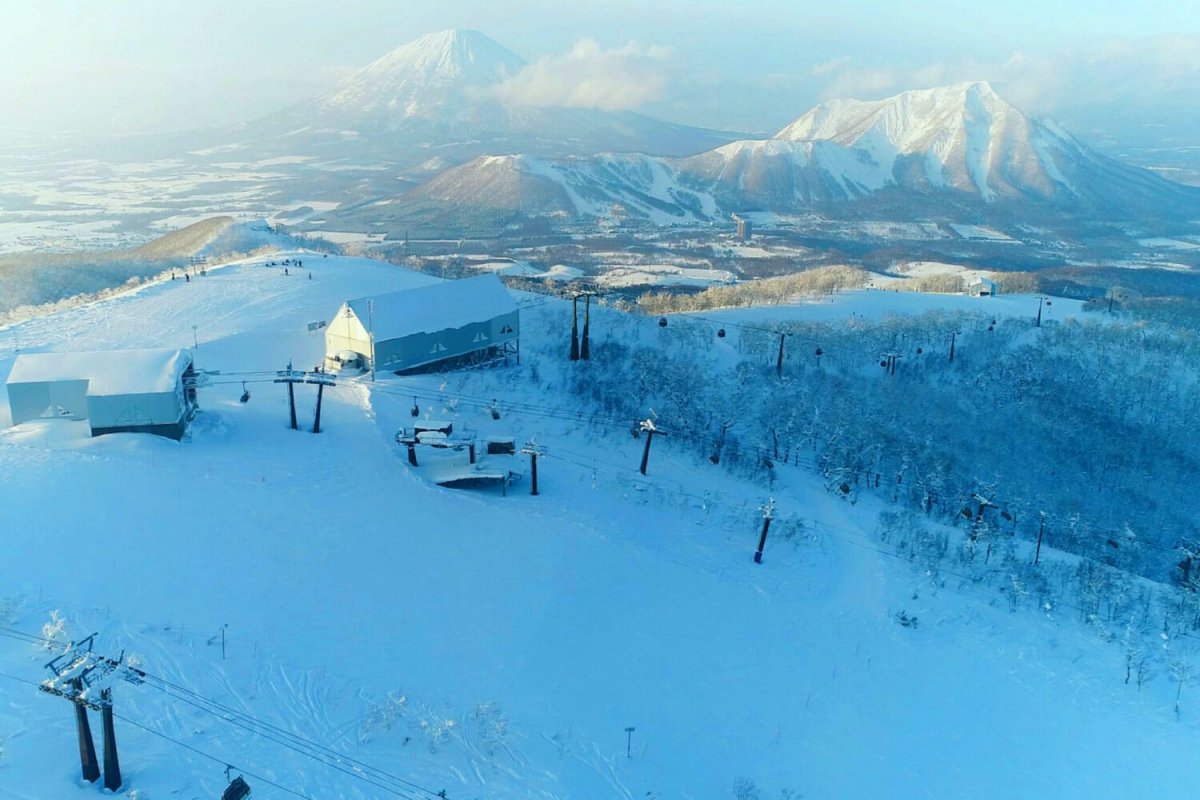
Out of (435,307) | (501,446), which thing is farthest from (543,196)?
(501,446)

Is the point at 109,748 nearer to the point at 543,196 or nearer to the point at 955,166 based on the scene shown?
the point at 543,196

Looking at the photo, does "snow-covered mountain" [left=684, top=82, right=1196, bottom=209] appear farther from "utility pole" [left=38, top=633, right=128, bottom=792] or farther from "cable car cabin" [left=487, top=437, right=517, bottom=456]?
"utility pole" [left=38, top=633, right=128, bottom=792]

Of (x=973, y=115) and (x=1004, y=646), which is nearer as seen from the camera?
(x=1004, y=646)

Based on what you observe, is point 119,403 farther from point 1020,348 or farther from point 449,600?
point 1020,348

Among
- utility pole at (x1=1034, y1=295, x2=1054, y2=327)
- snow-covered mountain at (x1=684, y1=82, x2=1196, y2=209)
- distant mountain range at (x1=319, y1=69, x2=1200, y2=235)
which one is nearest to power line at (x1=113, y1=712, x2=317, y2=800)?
utility pole at (x1=1034, y1=295, x2=1054, y2=327)

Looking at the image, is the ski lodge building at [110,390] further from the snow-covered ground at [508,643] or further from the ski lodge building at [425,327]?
the ski lodge building at [425,327]

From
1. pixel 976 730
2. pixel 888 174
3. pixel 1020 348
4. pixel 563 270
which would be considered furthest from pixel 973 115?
pixel 976 730
